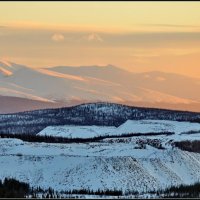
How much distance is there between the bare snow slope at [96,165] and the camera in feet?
295

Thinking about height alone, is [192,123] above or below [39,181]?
above

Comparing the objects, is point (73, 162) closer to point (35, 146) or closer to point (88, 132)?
point (35, 146)

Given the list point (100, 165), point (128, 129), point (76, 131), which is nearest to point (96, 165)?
point (100, 165)

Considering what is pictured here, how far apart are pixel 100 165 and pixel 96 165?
1.30ft

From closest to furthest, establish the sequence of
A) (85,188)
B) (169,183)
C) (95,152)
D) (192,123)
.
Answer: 1. (85,188)
2. (169,183)
3. (95,152)
4. (192,123)

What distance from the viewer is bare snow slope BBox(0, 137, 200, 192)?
90.0m

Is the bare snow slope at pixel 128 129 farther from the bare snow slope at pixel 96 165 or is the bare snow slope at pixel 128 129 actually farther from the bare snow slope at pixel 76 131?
the bare snow slope at pixel 96 165

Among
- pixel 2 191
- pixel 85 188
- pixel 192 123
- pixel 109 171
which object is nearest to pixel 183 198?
→ pixel 2 191

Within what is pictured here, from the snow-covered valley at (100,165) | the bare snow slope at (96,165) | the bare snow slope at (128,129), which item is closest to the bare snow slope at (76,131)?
the bare snow slope at (128,129)

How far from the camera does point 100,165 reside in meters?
93.8

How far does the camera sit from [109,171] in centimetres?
9300

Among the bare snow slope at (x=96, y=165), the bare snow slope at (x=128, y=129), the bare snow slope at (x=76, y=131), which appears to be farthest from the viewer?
the bare snow slope at (x=76, y=131)

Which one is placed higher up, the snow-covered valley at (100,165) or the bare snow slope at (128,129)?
the bare snow slope at (128,129)

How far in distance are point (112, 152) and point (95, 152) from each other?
1.78 meters
